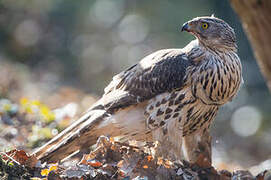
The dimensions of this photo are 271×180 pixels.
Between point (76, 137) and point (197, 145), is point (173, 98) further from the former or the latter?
point (76, 137)

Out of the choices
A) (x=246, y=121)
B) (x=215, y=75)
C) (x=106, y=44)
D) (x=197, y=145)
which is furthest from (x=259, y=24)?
(x=106, y=44)

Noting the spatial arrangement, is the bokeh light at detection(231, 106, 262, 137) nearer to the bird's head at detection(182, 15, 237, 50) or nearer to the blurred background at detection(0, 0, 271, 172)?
the blurred background at detection(0, 0, 271, 172)

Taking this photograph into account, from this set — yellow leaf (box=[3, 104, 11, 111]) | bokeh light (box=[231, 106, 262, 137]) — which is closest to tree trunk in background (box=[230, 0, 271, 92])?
yellow leaf (box=[3, 104, 11, 111])

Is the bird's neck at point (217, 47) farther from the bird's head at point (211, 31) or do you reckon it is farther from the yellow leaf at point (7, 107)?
the yellow leaf at point (7, 107)

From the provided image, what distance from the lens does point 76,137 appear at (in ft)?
20.1

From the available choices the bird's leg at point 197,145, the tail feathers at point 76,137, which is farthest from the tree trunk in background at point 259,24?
the tail feathers at point 76,137

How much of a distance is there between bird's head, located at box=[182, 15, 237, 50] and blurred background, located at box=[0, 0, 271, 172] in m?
4.34

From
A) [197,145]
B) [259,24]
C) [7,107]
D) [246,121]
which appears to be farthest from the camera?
[246,121]

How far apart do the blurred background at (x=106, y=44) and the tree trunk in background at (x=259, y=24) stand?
6.30 m

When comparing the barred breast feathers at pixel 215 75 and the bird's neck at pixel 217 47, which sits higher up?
the bird's neck at pixel 217 47

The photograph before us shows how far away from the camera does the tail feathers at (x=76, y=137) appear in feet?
19.4

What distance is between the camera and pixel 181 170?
5.50 meters

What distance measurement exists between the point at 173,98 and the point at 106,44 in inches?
296

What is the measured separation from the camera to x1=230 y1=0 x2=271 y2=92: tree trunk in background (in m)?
3.82
